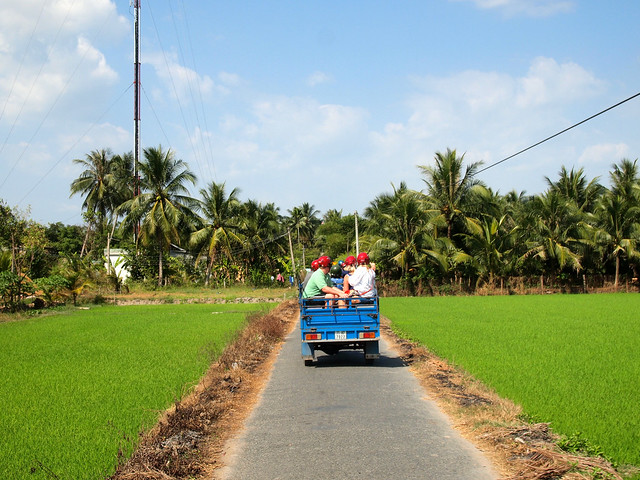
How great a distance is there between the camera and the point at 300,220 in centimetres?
8000

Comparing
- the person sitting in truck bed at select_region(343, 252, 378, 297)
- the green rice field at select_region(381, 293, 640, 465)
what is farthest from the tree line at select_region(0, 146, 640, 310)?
the person sitting in truck bed at select_region(343, 252, 378, 297)

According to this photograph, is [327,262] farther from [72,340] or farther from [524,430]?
[72,340]

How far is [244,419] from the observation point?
681 centimetres

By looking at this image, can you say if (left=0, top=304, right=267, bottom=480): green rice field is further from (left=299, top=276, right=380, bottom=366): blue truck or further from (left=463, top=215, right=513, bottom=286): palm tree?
(left=463, top=215, right=513, bottom=286): palm tree

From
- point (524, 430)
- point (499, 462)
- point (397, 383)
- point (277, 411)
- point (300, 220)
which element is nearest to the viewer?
point (499, 462)

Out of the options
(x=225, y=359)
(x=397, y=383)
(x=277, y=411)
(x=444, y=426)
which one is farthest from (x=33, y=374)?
(x=444, y=426)

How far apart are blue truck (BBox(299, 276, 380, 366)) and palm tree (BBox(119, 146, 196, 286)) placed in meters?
31.8

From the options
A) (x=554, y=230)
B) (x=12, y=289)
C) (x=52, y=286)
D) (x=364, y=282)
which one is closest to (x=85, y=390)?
(x=364, y=282)

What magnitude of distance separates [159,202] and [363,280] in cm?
3255

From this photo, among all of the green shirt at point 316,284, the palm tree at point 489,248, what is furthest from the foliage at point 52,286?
the palm tree at point 489,248

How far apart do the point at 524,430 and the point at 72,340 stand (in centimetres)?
1333

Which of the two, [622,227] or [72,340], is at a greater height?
[622,227]

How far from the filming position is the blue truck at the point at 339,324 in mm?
10341

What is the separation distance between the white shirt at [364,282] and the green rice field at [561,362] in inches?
76.1
